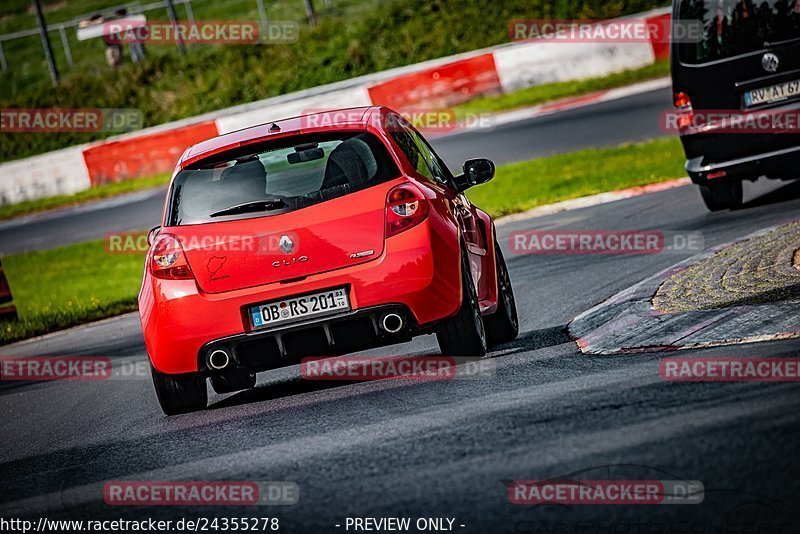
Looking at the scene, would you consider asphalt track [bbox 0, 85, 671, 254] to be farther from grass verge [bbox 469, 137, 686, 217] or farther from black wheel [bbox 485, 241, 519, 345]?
black wheel [bbox 485, 241, 519, 345]

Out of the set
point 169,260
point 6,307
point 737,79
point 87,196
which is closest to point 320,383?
point 169,260

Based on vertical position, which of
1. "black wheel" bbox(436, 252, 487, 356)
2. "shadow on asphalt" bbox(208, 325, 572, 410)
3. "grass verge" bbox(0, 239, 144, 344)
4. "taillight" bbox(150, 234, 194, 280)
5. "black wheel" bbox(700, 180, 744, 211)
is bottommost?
"grass verge" bbox(0, 239, 144, 344)

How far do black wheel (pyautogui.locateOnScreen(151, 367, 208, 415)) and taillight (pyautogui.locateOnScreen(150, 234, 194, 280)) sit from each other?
0.60m

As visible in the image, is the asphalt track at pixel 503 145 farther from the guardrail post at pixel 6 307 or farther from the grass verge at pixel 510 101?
the guardrail post at pixel 6 307

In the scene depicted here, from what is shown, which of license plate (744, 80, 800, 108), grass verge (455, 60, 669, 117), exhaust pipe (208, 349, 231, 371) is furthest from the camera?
grass verge (455, 60, 669, 117)

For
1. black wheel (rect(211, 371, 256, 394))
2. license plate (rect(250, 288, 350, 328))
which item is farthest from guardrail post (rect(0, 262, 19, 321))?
license plate (rect(250, 288, 350, 328))

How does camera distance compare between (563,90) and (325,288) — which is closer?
(325,288)

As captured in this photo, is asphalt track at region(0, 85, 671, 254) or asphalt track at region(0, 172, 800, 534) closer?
asphalt track at region(0, 172, 800, 534)

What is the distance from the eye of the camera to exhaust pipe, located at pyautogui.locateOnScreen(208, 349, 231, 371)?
7.64 m

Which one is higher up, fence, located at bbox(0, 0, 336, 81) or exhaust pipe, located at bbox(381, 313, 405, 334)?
exhaust pipe, located at bbox(381, 313, 405, 334)

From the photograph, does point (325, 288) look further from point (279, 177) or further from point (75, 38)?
point (75, 38)

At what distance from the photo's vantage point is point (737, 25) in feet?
40.6

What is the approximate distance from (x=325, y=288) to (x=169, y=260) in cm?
94

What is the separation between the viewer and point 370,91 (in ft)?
86.5
